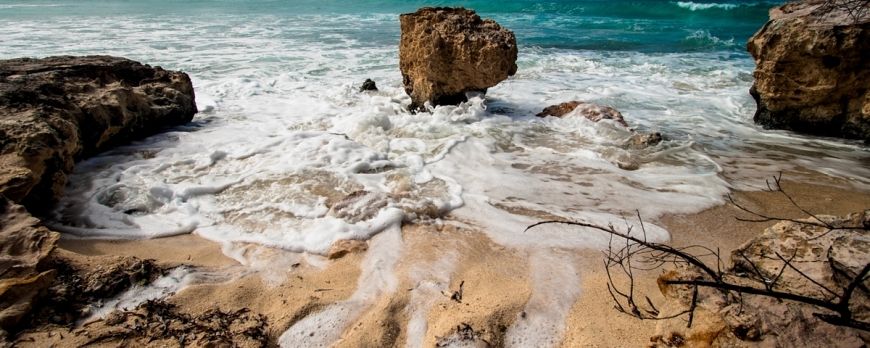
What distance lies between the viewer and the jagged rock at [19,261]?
2.01 meters

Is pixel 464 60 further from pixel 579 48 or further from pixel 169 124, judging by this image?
pixel 579 48

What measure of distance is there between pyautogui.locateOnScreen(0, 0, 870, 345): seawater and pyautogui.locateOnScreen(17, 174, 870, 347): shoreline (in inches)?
3.7

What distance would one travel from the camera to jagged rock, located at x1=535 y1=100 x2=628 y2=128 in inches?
237

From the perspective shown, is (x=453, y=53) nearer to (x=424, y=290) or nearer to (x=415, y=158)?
(x=415, y=158)

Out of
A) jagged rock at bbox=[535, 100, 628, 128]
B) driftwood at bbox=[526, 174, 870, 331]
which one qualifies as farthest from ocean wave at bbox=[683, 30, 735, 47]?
driftwood at bbox=[526, 174, 870, 331]

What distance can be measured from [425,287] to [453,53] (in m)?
4.49

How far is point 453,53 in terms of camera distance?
20.9ft

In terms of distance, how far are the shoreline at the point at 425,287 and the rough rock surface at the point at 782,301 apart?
48 cm

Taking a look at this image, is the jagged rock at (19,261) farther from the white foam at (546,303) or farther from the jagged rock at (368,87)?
the jagged rock at (368,87)

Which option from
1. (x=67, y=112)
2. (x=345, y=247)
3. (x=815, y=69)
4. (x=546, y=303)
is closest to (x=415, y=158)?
(x=345, y=247)

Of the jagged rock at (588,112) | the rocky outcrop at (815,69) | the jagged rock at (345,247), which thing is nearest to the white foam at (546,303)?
the jagged rock at (345,247)

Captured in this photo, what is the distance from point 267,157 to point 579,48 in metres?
11.8

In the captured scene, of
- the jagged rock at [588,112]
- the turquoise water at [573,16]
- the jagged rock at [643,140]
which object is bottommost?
the jagged rock at [643,140]

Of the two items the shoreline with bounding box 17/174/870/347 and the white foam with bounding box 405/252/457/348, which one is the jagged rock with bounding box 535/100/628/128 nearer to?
the shoreline with bounding box 17/174/870/347
